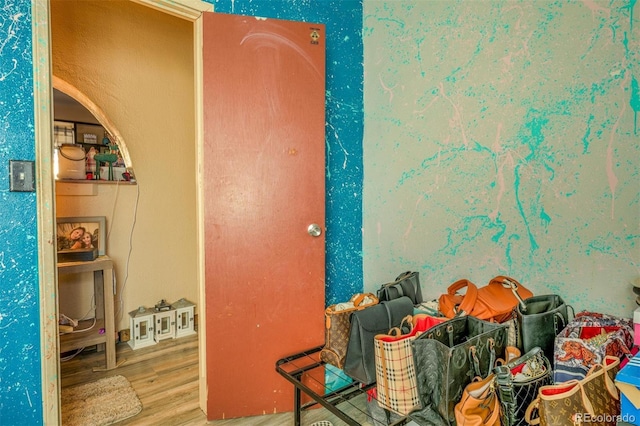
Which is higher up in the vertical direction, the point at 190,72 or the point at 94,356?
the point at 190,72

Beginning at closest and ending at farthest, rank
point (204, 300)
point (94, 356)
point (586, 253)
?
1. point (586, 253)
2. point (204, 300)
3. point (94, 356)

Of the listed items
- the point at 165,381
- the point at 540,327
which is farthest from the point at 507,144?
the point at 165,381

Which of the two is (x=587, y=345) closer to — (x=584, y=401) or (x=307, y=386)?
(x=584, y=401)

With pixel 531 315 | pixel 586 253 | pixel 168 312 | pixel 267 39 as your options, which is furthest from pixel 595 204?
pixel 168 312

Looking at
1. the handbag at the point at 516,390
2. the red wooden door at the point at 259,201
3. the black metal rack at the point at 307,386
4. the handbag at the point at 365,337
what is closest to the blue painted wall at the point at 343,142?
the red wooden door at the point at 259,201

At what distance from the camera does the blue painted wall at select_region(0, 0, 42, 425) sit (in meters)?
1.35

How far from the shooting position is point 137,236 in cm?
291

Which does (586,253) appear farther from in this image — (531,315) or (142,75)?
(142,75)

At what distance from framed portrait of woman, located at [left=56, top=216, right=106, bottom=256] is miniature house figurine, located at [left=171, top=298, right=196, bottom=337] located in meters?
0.73

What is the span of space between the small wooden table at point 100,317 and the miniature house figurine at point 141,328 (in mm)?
238

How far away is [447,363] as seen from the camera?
44.6 inches

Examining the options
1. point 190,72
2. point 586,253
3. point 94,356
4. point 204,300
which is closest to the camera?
point 586,253

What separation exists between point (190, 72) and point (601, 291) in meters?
3.20

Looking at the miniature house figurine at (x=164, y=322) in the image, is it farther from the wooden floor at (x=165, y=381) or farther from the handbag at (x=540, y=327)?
the handbag at (x=540, y=327)
